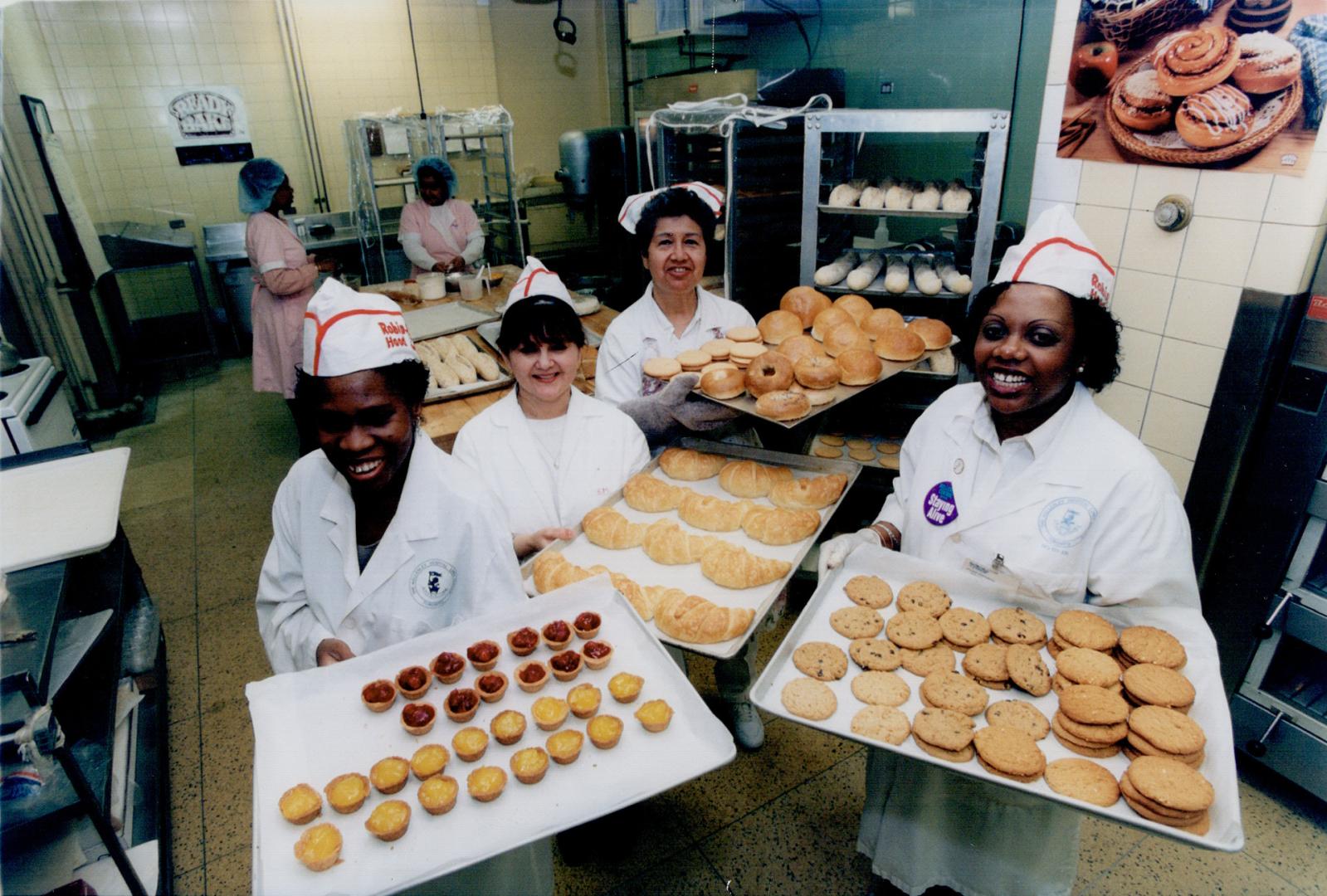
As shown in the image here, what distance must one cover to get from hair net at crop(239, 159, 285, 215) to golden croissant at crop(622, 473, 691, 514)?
139 inches

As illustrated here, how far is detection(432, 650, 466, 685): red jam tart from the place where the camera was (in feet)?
5.13

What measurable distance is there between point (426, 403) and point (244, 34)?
5.73 metres

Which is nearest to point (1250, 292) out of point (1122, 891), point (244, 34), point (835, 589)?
point (835, 589)

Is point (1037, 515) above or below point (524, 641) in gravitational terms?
above

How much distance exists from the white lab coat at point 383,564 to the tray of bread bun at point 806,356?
106 centimetres

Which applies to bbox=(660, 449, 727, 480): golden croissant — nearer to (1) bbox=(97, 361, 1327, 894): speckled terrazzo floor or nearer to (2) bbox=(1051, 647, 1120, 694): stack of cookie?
(1) bbox=(97, 361, 1327, 894): speckled terrazzo floor

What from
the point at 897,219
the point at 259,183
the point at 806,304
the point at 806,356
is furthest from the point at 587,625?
the point at 259,183

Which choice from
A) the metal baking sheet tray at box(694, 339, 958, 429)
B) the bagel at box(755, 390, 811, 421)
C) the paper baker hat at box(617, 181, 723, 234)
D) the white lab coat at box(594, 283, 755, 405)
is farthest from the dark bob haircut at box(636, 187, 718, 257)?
the bagel at box(755, 390, 811, 421)

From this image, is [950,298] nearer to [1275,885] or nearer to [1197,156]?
[1197,156]

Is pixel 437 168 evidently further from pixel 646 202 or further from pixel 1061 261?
pixel 1061 261

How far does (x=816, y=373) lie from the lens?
2502 mm

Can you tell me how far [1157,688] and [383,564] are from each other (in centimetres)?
168

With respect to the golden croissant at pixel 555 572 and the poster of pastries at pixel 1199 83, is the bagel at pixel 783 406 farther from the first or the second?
the poster of pastries at pixel 1199 83

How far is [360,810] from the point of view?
1320mm
